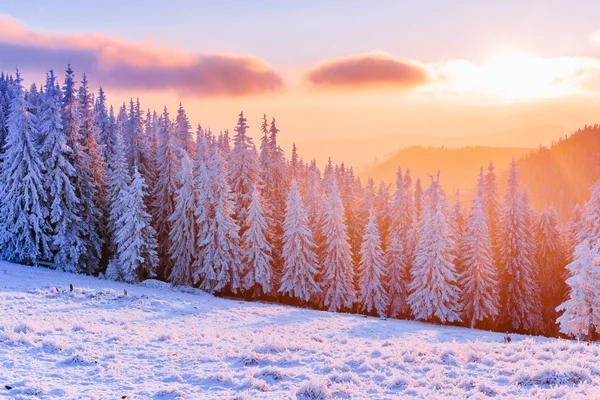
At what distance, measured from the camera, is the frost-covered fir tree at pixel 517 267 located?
43125mm

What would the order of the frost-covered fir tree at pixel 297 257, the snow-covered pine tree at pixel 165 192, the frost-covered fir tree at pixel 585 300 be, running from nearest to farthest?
the frost-covered fir tree at pixel 585 300 < the frost-covered fir tree at pixel 297 257 < the snow-covered pine tree at pixel 165 192

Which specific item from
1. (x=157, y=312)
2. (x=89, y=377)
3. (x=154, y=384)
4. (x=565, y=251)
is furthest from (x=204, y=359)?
(x=565, y=251)

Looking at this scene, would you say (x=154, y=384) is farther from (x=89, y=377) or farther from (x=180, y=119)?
(x=180, y=119)

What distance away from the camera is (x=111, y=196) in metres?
42.1

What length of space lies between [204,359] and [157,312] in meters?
12.7

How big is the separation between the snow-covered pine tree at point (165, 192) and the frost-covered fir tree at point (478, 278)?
32426 mm

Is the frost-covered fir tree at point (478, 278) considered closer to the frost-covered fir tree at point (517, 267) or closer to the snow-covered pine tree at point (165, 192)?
the frost-covered fir tree at point (517, 267)

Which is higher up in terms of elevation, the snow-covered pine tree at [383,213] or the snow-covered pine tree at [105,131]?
the snow-covered pine tree at [105,131]

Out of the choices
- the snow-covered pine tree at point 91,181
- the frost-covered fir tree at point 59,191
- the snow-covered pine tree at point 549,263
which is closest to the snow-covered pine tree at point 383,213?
the snow-covered pine tree at point 549,263

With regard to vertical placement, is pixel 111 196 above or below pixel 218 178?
below

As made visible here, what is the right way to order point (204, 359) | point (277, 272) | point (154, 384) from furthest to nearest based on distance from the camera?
point (277, 272) < point (204, 359) < point (154, 384)

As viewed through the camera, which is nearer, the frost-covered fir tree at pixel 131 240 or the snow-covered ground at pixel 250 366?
the snow-covered ground at pixel 250 366

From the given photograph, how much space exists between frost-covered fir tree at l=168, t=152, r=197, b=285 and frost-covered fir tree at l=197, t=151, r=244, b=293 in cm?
149

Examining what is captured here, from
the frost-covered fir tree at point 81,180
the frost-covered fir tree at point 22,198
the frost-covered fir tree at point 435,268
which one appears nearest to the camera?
the frost-covered fir tree at point 22,198
